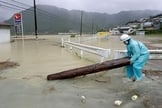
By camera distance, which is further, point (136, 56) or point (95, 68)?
point (95, 68)

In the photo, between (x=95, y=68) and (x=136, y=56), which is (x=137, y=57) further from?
(x=95, y=68)

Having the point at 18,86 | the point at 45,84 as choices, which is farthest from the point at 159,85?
the point at 18,86

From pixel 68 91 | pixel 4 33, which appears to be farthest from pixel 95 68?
pixel 4 33

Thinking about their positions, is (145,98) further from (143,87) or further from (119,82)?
(119,82)

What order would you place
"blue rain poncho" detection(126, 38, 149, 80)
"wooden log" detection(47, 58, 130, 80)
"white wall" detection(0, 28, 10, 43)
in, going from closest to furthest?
"blue rain poncho" detection(126, 38, 149, 80) < "wooden log" detection(47, 58, 130, 80) < "white wall" detection(0, 28, 10, 43)

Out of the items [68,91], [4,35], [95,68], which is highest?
[4,35]

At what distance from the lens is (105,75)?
8492 millimetres

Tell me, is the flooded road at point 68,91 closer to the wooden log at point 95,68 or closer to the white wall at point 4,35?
the wooden log at point 95,68

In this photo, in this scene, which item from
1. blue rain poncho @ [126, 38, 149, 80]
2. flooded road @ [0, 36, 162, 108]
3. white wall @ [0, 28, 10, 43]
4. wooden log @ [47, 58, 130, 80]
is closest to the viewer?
flooded road @ [0, 36, 162, 108]

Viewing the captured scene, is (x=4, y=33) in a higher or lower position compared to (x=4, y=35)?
higher

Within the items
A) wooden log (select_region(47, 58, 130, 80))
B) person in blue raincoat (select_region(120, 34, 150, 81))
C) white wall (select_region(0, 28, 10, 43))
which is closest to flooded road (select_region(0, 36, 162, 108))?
wooden log (select_region(47, 58, 130, 80))

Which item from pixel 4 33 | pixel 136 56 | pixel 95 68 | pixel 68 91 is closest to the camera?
pixel 68 91

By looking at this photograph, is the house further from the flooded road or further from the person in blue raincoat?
the person in blue raincoat

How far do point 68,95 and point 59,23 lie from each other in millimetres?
156171
